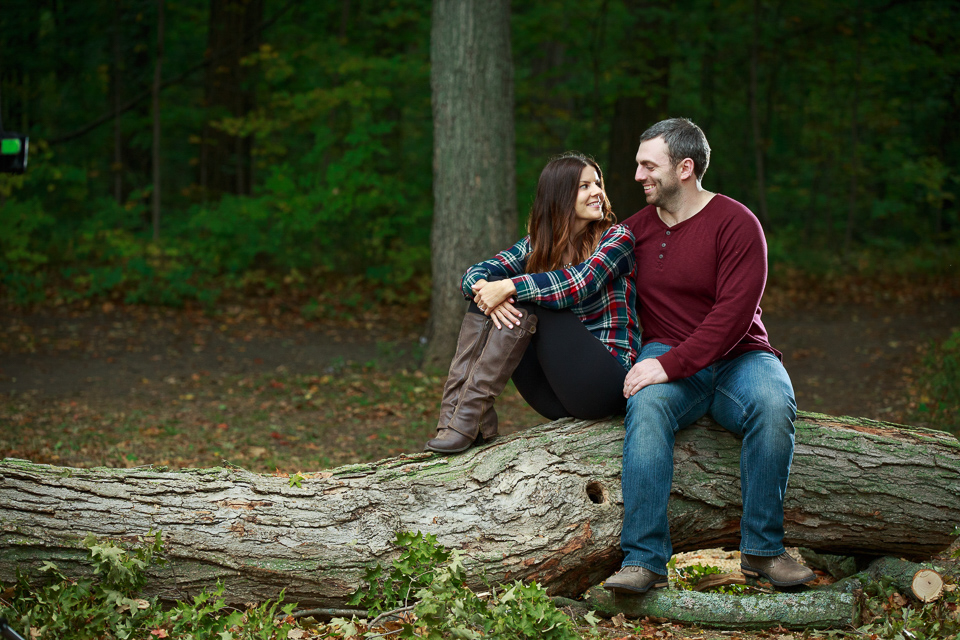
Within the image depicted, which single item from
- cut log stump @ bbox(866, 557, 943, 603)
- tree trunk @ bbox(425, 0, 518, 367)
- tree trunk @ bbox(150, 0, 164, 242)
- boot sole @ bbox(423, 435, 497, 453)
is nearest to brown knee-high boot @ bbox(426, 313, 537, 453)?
boot sole @ bbox(423, 435, 497, 453)

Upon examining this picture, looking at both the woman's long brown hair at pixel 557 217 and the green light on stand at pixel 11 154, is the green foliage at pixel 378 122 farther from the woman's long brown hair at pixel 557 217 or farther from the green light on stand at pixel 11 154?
the woman's long brown hair at pixel 557 217

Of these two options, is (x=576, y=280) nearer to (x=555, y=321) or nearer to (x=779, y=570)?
(x=555, y=321)

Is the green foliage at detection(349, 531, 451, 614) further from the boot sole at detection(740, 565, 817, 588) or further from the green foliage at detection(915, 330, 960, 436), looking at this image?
the green foliage at detection(915, 330, 960, 436)

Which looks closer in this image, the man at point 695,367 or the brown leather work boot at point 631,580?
the brown leather work boot at point 631,580

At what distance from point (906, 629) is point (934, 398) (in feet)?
15.1

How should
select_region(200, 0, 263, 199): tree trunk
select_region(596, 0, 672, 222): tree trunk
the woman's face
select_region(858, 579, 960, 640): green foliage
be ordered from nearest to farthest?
1. select_region(858, 579, 960, 640): green foliage
2. the woman's face
3. select_region(596, 0, 672, 222): tree trunk
4. select_region(200, 0, 263, 199): tree trunk

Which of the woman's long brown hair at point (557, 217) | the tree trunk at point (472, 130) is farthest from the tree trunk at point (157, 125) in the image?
the woman's long brown hair at point (557, 217)

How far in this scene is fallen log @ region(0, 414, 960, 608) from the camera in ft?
10.3

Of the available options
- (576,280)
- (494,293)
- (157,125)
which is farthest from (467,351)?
(157,125)

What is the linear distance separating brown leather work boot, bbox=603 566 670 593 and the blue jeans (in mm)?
28

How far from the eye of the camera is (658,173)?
359cm

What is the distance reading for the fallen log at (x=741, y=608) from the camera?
10.7 feet

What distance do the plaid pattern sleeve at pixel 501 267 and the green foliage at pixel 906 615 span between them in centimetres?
216

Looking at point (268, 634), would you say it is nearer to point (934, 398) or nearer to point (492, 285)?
point (492, 285)
